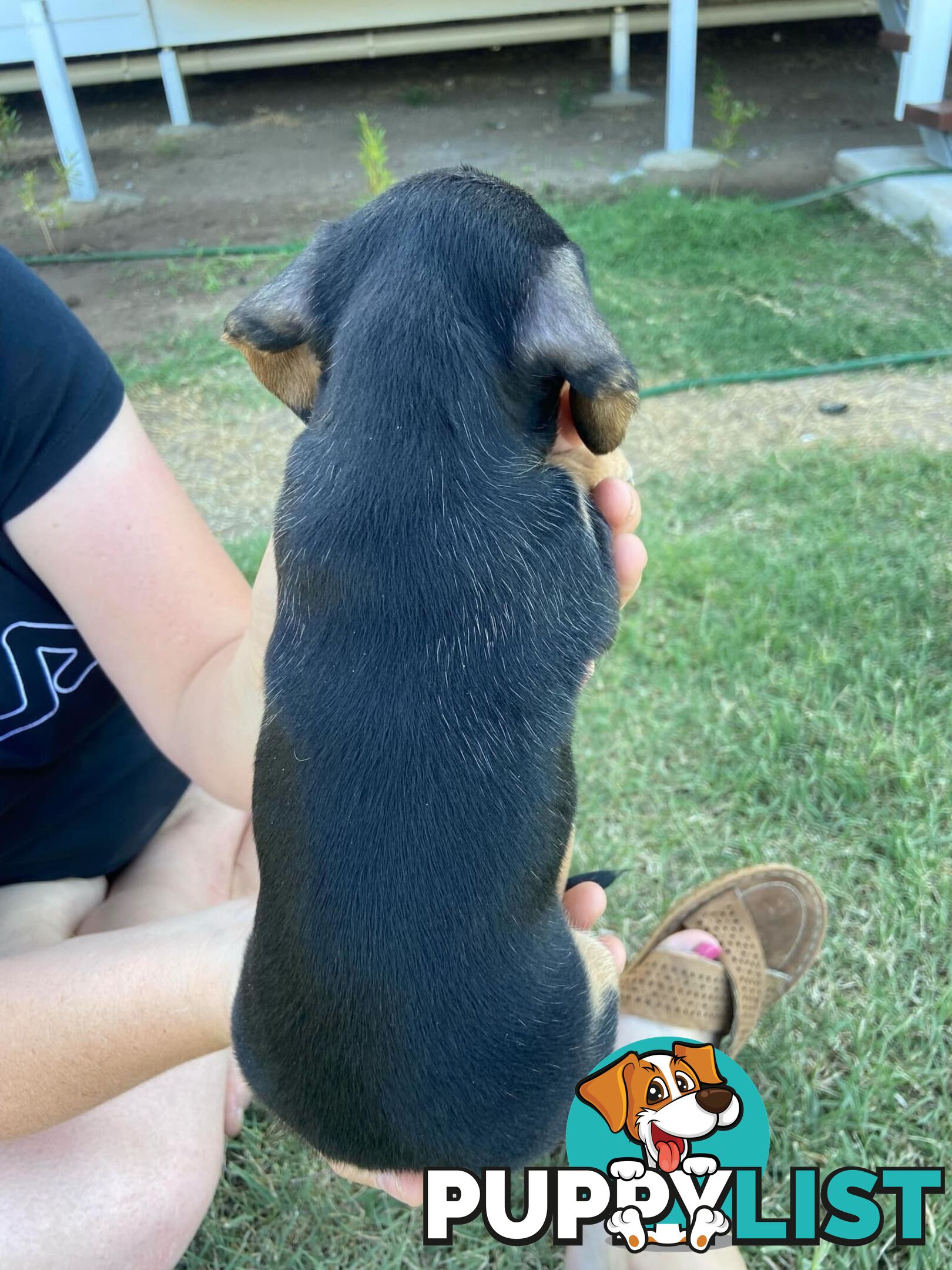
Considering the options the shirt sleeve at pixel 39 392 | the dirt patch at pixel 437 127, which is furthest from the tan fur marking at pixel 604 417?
the dirt patch at pixel 437 127

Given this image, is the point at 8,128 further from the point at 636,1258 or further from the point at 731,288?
the point at 636,1258

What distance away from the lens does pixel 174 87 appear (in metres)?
11.4

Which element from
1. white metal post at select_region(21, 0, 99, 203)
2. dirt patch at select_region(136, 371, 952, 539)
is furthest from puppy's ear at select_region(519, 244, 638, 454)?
white metal post at select_region(21, 0, 99, 203)

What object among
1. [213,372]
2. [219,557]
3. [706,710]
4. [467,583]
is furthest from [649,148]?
[467,583]

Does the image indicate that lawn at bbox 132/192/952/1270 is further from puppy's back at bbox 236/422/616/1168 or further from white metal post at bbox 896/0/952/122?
white metal post at bbox 896/0/952/122

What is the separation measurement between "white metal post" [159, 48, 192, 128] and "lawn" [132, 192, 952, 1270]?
8.41m

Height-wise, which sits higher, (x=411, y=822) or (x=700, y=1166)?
(x=411, y=822)

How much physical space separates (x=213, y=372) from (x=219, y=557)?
12.9 feet

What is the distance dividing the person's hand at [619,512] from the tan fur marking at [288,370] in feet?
1.48

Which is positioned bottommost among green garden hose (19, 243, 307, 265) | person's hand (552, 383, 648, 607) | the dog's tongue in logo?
green garden hose (19, 243, 307, 265)

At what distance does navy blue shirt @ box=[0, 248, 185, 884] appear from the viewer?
212cm

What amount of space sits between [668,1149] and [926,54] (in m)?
8.28

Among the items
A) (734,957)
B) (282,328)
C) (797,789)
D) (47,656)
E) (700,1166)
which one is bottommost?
(797,789)

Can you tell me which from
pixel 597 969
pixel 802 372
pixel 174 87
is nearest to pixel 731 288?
pixel 802 372
